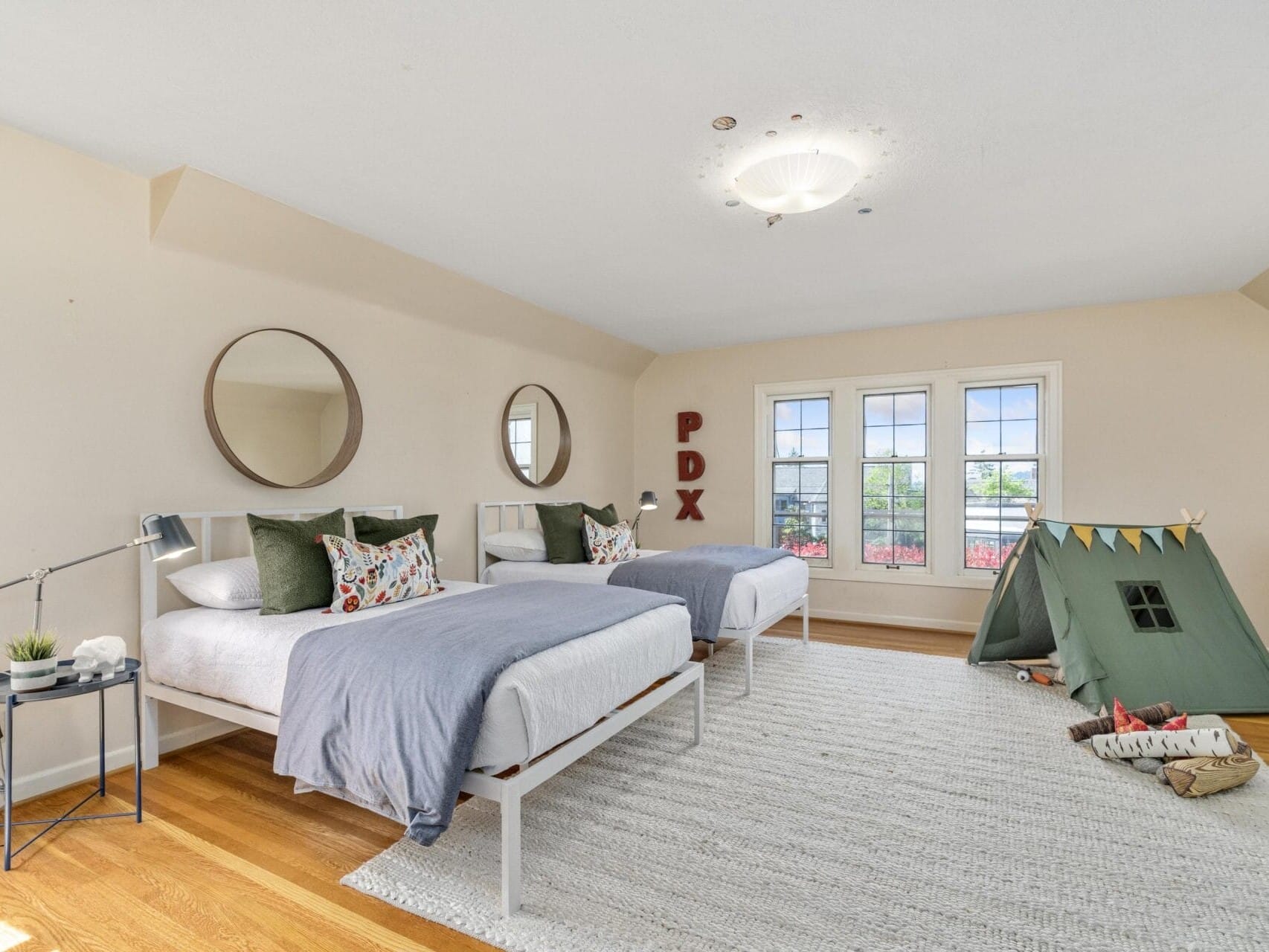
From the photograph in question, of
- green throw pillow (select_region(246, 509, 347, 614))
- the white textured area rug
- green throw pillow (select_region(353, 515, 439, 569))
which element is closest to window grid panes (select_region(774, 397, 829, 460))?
the white textured area rug

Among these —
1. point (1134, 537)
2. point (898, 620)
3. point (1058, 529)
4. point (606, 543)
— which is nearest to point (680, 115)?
point (606, 543)

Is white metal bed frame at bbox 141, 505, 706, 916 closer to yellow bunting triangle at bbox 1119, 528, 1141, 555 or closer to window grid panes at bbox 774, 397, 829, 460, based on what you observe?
yellow bunting triangle at bbox 1119, 528, 1141, 555

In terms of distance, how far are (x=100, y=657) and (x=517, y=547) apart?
8.17 feet

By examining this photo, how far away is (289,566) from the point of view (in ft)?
8.93

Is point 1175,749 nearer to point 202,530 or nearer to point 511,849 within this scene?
point 511,849

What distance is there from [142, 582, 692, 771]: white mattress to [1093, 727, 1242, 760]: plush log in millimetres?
1807

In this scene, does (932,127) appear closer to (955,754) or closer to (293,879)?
(955,754)

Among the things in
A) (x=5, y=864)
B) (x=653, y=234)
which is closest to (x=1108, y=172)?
(x=653, y=234)

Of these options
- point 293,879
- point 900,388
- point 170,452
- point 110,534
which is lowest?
point 293,879

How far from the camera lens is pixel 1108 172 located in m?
2.68

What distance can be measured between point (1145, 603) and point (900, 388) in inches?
94.7

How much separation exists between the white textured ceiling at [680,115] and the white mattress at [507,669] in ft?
5.94

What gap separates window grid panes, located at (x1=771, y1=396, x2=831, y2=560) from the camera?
5754mm

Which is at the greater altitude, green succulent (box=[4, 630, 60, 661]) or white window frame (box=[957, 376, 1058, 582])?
white window frame (box=[957, 376, 1058, 582])
